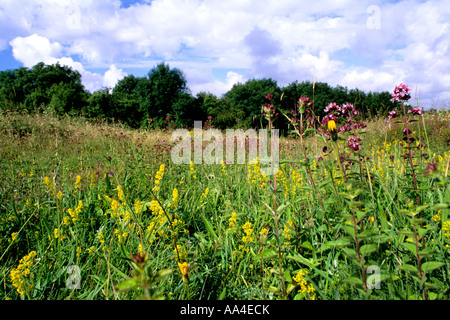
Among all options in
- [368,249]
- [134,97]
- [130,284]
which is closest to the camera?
[130,284]

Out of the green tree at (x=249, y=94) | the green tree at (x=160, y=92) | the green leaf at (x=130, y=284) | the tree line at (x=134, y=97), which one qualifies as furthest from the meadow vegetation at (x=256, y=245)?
the green tree at (x=249, y=94)

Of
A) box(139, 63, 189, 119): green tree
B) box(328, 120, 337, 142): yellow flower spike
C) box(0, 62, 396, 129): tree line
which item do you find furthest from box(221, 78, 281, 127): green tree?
box(328, 120, 337, 142): yellow flower spike

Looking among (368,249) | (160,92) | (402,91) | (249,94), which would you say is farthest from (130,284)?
(249,94)

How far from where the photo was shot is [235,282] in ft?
4.68

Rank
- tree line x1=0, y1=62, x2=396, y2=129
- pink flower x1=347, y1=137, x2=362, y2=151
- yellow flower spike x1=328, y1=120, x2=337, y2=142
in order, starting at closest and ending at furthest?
yellow flower spike x1=328, y1=120, x2=337, y2=142 < pink flower x1=347, y1=137, x2=362, y2=151 < tree line x1=0, y1=62, x2=396, y2=129

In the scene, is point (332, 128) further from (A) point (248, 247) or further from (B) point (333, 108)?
(B) point (333, 108)

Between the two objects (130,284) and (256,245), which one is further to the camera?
(256,245)

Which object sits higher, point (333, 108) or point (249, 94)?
point (249, 94)

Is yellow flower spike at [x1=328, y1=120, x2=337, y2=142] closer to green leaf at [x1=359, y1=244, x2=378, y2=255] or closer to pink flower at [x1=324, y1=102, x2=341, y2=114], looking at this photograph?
green leaf at [x1=359, y1=244, x2=378, y2=255]

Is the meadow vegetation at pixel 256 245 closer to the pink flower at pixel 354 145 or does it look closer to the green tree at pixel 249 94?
the pink flower at pixel 354 145
